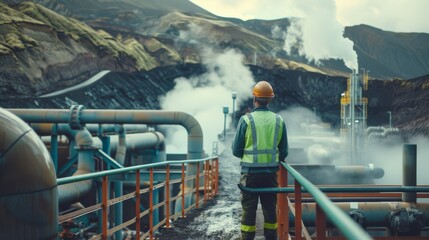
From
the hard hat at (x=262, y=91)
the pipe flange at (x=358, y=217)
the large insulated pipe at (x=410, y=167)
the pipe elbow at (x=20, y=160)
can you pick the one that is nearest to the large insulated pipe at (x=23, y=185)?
the pipe elbow at (x=20, y=160)

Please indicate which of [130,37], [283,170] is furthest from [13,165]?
[130,37]

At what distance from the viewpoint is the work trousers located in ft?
14.0

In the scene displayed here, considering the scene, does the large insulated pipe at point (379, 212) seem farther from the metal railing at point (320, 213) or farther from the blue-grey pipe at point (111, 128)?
the blue-grey pipe at point (111, 128)

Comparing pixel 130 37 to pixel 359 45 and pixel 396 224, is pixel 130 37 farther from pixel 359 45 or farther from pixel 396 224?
pixel 359 45

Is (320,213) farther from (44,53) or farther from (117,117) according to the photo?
(44,53)

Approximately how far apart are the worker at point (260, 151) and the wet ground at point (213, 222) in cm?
263

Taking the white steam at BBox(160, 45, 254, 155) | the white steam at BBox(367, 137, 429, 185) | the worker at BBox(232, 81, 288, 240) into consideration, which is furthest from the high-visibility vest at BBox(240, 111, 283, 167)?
the white steam at BBox(160, 45, 254, 155)

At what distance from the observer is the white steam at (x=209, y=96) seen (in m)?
48.3

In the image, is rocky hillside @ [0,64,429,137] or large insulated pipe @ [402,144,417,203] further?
rocky hillside @ [0,64,429,137]

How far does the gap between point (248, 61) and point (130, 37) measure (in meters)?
37.9

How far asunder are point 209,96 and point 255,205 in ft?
174

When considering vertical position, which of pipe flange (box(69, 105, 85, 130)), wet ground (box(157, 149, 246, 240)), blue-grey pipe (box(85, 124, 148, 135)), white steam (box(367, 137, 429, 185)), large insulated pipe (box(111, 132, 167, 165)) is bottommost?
white steam (box(367, 137, 429, 185))

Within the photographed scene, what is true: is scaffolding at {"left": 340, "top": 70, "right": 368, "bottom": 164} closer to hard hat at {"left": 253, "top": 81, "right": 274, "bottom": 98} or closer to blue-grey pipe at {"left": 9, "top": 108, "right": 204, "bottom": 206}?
blue-grey pipe at {"left": 9, "top": 108, "right": 204, "bottom": 206}

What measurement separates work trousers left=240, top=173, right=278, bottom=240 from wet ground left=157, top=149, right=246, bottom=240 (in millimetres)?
2587
